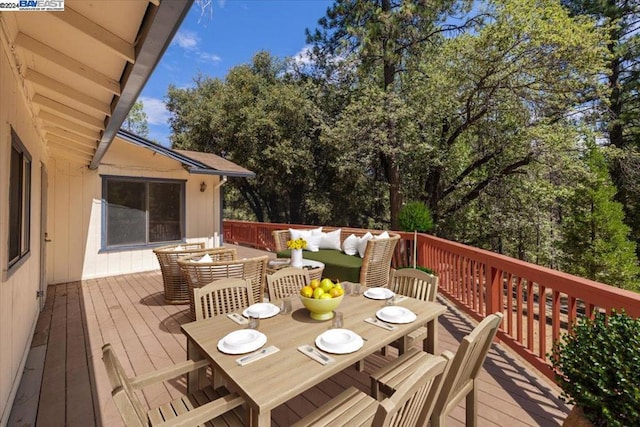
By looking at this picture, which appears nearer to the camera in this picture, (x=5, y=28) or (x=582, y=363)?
(x=582, y=363)

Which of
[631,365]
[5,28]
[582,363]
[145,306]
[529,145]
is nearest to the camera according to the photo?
[631,365]

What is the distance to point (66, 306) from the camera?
→ 177 inches

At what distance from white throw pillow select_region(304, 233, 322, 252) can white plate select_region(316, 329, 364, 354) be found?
4.48 meters

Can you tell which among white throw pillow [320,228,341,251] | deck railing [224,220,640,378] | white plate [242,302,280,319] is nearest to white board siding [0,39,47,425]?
white plate [242,302,280,319]

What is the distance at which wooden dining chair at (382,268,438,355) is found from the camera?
2561 millimetres

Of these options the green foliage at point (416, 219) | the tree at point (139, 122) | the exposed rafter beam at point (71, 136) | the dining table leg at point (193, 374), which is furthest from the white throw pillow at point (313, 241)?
the tree at point (139, 122)

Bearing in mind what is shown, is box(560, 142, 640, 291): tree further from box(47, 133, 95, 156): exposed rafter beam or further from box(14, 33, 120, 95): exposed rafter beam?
box(47, 133, 95, 156): exposed rafter beam

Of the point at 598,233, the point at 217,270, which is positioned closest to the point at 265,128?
the point at 217,270

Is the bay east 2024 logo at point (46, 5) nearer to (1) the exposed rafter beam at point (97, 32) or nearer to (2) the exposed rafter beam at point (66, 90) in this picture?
(1) the exposed rafter beam at point (97, 32)

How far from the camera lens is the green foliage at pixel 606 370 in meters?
1.37

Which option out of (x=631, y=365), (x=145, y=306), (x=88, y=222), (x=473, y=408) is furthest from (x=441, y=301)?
(x=88, y=222)

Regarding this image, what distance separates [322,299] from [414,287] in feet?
3.82

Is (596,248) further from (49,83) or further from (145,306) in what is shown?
(49,83)

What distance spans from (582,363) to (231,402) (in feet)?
5.89
